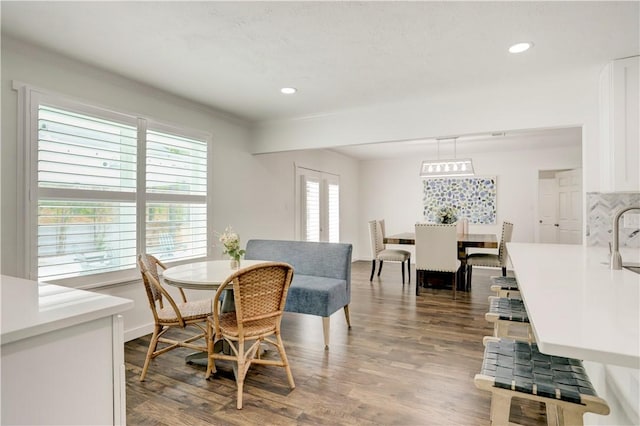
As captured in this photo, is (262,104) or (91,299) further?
(262,104)

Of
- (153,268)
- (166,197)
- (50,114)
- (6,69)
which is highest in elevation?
(6,69)

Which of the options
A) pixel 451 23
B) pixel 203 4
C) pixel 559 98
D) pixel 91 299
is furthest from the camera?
pixel 559 98

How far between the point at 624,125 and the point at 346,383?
282cm

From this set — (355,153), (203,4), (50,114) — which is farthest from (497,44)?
(355,153)

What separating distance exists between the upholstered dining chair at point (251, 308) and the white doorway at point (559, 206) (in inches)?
247

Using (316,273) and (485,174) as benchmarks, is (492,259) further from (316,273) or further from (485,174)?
(316,273)

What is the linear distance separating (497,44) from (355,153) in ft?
16.1

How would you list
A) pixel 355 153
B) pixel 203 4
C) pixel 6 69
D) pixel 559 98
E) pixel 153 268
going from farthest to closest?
pixel 355 153 < pixel 559 98 < pixel 153 268 < pixel 6 69 < pixel 203 4

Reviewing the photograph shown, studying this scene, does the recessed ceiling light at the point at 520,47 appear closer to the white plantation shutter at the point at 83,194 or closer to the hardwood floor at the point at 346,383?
the hardwood floor at the point at 346,383

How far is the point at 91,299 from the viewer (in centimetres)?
115

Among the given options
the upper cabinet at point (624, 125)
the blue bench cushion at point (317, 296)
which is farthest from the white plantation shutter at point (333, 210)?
the upper cabinet at point (624, 125)

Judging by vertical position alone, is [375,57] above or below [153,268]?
above

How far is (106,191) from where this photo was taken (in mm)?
2926

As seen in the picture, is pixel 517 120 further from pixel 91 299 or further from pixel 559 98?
pixel 91 299
